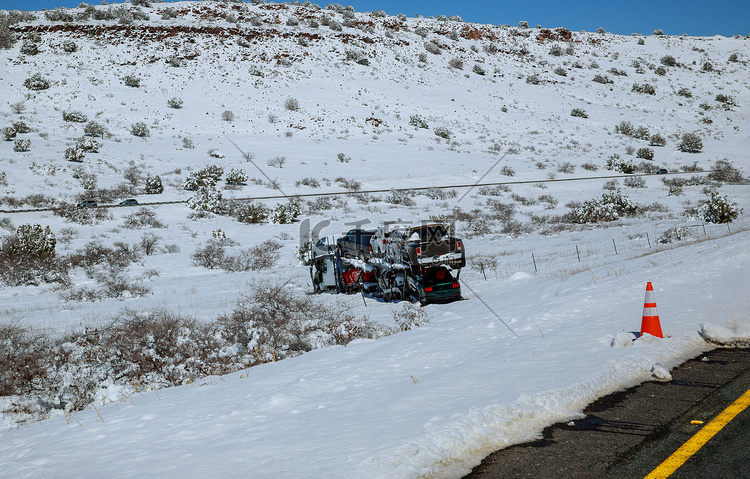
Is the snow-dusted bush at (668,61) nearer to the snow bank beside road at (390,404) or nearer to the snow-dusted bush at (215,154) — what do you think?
the snow-dusted bush at (215,154)

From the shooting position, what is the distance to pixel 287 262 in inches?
967

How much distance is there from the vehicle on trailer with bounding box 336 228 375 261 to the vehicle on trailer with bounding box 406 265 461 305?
2.52 m

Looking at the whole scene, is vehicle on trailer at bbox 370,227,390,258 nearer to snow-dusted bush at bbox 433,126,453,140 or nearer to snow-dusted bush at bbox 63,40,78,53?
snow-dusted bush at bbox 433,126,453,140

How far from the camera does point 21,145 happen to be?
1517 inches

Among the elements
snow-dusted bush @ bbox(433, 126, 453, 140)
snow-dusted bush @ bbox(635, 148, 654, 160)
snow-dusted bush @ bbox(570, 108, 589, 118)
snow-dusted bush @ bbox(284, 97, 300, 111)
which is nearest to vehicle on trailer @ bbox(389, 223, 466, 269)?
snow-dusted bush @ bbox(433, 126, 453, 140)

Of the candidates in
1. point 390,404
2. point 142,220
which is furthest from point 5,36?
point 390,404

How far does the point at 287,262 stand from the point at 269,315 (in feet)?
40.4

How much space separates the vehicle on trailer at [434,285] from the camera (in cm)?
1425

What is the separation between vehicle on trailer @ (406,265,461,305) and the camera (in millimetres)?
14251

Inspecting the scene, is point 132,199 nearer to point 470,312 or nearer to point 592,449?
point 470,312

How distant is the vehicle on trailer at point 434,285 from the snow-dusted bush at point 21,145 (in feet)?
130

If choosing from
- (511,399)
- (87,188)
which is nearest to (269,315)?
(511,399)

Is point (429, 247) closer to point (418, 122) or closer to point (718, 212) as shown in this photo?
point (718, 212)

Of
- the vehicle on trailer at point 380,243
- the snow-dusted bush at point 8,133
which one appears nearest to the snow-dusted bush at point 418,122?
the snow-dusted bush at point 8,133
